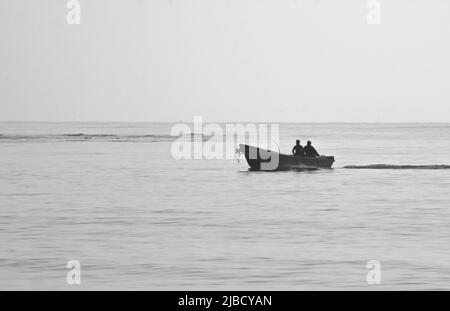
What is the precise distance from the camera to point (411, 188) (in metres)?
38.4

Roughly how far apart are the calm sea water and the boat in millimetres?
1073

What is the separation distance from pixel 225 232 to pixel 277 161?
915 inches

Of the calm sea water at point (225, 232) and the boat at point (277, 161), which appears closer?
the calm sea water at point (225, 232)

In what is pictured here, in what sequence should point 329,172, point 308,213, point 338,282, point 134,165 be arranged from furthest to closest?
1. point 134,165
2. point 329,172
3. point 308,213
4. point 338,282

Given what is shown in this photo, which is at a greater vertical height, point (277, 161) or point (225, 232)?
point (277, 161)

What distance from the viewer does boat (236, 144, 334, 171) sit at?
1786 inches

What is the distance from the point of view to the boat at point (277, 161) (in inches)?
1786

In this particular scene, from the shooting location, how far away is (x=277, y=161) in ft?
152

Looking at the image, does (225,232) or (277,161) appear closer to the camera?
(225,232)

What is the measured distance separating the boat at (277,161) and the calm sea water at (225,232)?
1.07m

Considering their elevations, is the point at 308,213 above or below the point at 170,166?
below

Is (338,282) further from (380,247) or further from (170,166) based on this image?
(170,166)

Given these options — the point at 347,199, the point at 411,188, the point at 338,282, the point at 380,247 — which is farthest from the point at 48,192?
the point at 338,282

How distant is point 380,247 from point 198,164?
133 ft
